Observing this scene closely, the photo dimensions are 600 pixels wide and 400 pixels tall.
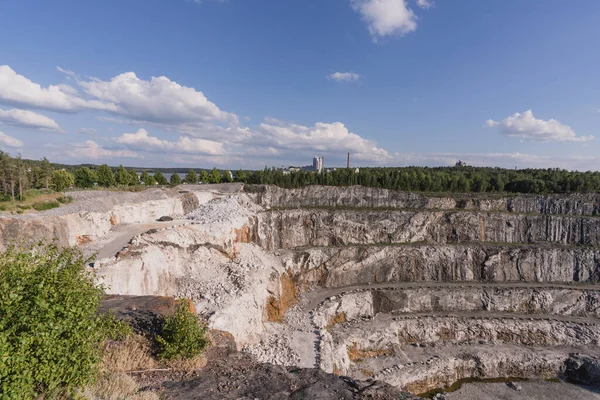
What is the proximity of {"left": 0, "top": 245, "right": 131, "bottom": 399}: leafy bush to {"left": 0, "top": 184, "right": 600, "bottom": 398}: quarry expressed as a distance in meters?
12.5

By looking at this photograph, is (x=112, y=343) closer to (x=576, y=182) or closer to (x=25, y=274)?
(x=25, y=274)

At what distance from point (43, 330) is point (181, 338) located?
540cm

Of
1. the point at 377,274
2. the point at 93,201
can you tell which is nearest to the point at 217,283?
the point at 93,201

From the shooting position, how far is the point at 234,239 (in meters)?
32.6

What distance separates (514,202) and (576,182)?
64.7 feet

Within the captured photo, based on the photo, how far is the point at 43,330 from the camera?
5234 mm

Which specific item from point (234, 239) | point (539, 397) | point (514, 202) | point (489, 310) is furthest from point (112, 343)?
point (514, 202)

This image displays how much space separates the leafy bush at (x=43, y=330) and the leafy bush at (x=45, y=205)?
85.7ft

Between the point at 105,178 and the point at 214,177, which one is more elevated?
the point at 214,177

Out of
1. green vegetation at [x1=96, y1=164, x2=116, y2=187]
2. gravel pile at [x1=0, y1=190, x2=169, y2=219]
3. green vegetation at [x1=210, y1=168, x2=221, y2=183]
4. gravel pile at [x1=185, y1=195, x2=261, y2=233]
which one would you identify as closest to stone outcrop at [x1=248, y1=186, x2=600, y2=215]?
gravel pile at [x1=185, y1=195, x2=261, y2=233]

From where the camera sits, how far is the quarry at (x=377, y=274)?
2253cm

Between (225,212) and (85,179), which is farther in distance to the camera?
(85,179)

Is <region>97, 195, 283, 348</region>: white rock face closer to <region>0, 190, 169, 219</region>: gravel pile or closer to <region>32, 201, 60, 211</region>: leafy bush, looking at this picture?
<region>0, 190, 169, 219</region>: gravel pile

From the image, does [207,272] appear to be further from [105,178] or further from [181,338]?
[105,178]
